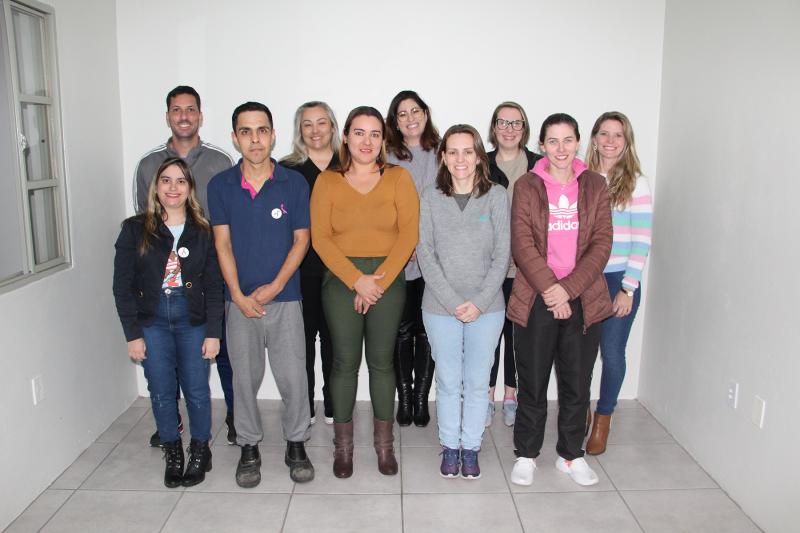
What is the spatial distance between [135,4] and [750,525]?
154 inches

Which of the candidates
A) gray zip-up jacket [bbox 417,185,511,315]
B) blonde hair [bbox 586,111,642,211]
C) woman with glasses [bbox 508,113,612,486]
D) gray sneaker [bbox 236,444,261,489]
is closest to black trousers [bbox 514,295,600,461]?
woman with glasses [bbox 508,113,612,486]

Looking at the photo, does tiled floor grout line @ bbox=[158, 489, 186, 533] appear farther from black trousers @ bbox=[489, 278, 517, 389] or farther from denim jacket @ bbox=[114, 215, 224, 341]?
black trousers @ bbox=[489, 278, 517, 389]

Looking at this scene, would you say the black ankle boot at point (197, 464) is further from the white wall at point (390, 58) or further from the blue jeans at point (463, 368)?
the white wall at point (390, 58)

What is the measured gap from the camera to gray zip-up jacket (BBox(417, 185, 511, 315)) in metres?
2.80

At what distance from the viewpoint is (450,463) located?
2984 millimetres

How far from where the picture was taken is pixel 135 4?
12.0ft

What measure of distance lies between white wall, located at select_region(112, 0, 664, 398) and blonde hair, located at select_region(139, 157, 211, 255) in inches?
39.2

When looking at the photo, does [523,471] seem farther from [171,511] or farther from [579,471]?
[171,511]

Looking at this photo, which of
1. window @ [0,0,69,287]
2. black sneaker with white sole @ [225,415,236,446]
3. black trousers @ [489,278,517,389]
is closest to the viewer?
window @ [0,0,69,287]

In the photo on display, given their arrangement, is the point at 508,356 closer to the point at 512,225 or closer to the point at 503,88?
the point at 512,225

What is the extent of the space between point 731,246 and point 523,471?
4.42 feet

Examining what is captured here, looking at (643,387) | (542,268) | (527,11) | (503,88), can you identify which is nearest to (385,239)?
(542,268)

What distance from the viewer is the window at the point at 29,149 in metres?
2.75

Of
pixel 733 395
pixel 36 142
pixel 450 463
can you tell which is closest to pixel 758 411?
pixel 733 395
